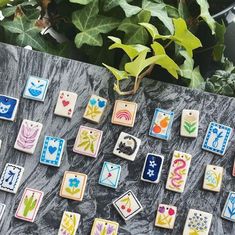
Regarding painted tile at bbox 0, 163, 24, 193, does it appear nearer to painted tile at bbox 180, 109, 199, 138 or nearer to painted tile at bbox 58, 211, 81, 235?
painted tile at bbox 58, 211, 81, 235

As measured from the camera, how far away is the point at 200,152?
75cm

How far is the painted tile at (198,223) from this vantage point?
2.38 ft

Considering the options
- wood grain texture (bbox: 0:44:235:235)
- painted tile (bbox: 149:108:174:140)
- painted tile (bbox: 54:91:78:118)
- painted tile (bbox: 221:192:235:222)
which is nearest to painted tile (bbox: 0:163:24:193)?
wood grain texture (bbox: 0:44:235:235)

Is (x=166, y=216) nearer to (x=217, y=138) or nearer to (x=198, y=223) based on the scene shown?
(x=198, y=223)

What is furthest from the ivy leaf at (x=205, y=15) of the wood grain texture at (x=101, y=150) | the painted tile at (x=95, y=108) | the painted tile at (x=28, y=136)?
the painted tile at (x=28, y=136)

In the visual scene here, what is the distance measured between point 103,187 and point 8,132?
19 cm

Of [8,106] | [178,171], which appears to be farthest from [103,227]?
[8,106]

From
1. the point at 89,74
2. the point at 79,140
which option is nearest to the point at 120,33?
the point at 89,74

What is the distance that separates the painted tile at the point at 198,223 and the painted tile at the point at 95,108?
221 millimetres

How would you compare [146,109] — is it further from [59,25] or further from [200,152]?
[59,25]

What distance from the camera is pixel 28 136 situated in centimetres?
76

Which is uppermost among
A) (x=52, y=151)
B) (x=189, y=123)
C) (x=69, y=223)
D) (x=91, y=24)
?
(x=91, y=24)

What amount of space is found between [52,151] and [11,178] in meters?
0.08

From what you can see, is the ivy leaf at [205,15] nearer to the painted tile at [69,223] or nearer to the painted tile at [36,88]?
the painted tile at [36,88]
